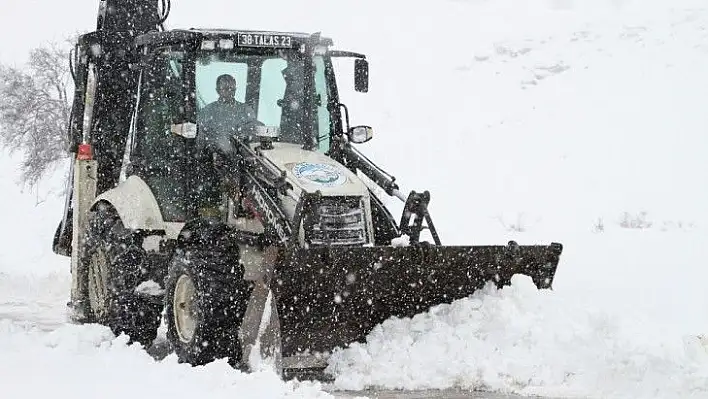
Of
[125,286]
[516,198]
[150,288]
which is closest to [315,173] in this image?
[150,288]

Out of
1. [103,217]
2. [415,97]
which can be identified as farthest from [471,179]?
[103,217]

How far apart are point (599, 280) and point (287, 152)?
211 inches

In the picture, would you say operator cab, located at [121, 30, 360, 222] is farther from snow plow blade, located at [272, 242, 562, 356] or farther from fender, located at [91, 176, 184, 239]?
snow plow blade, located at [272, 242, 562, 356]

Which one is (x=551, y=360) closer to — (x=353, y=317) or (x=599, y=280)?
(x=353, y=317)

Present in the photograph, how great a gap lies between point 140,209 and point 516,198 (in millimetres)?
12293

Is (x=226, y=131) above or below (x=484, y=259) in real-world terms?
above

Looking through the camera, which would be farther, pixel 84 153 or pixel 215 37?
pixel 84 153

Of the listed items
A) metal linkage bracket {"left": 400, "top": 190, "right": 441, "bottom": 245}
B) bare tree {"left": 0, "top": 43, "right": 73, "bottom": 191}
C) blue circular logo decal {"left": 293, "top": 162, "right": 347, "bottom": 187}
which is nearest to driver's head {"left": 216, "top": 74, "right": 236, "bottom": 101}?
blue circular logo decal {"left": 293, "top": 162, "right": 347, "bottom": 187}

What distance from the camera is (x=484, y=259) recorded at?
6.93m

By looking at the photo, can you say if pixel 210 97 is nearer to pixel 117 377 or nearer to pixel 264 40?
pixel 264 40

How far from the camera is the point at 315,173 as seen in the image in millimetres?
7227

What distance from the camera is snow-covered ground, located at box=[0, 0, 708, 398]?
6191 millimetres

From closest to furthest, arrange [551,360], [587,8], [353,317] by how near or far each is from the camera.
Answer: [551,360]
[353,317]
[587,8]

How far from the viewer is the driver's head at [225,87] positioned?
25.3ft
